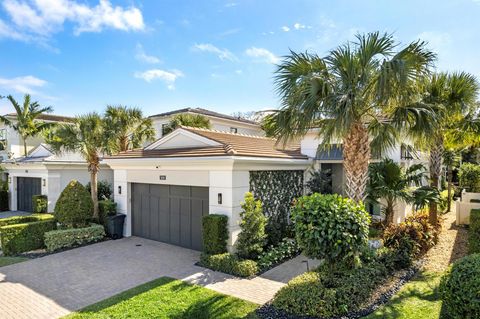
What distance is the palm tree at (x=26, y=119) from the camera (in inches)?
1088

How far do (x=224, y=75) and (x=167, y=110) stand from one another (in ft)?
51.4

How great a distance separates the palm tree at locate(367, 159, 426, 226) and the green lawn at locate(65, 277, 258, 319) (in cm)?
712

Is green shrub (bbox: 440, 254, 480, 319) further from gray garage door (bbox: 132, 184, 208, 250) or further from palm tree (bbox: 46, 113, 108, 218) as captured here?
palm tree (bbox: 46, 113, 108, 218)

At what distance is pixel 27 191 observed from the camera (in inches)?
893

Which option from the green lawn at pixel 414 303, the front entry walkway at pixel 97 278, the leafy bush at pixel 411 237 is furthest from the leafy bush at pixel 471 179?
the front entry walkway at pixel 97 278

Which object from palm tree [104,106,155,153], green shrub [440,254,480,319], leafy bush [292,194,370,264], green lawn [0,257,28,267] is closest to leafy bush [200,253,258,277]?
leafy bush [292,194,370,264]

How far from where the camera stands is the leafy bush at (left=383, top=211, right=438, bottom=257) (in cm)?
982

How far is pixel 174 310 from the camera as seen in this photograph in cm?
674

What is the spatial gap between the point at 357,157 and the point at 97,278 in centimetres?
909

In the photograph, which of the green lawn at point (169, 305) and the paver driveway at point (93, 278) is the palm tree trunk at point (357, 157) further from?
the green lawn at point (169, 305)

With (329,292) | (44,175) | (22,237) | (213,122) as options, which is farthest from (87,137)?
(213,122)

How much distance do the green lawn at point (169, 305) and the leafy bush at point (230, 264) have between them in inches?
57.5

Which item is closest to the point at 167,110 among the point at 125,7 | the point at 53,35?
the point at 53,35

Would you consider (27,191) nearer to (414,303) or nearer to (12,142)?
(12,142)
